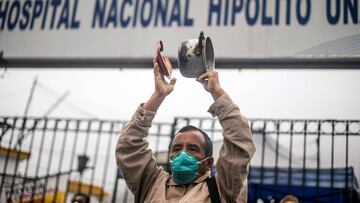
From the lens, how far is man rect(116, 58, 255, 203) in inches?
71.9

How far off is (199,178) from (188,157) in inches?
5.1

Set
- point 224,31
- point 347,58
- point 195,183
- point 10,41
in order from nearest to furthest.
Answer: point 195,183 → point 347,58 → point 224,31 → point 10,41

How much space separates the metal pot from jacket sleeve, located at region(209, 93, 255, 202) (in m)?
0.26

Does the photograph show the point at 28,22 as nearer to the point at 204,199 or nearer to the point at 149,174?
the point at 149,174

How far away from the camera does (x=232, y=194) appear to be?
1.80 meters

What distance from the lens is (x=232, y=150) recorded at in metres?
1.84

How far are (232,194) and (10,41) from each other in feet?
8.30

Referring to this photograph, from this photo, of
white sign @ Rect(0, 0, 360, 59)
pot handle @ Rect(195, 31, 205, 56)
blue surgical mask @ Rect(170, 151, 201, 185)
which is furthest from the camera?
white sign @ Rect(0, 0, 360, 59)

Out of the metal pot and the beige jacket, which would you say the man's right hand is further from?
the metal pot

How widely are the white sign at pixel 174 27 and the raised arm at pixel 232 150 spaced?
109cm

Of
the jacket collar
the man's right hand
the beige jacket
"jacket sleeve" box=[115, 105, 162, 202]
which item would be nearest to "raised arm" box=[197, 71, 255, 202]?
the beige jacket

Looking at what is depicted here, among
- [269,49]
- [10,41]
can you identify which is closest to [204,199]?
[269,49]

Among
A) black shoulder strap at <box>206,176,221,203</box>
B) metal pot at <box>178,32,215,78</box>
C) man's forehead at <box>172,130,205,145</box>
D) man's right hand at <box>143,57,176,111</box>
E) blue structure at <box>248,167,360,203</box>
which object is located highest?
metal pot at <box>178,32,215,78</box>

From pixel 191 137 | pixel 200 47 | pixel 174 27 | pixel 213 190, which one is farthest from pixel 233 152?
pixel 174 27
